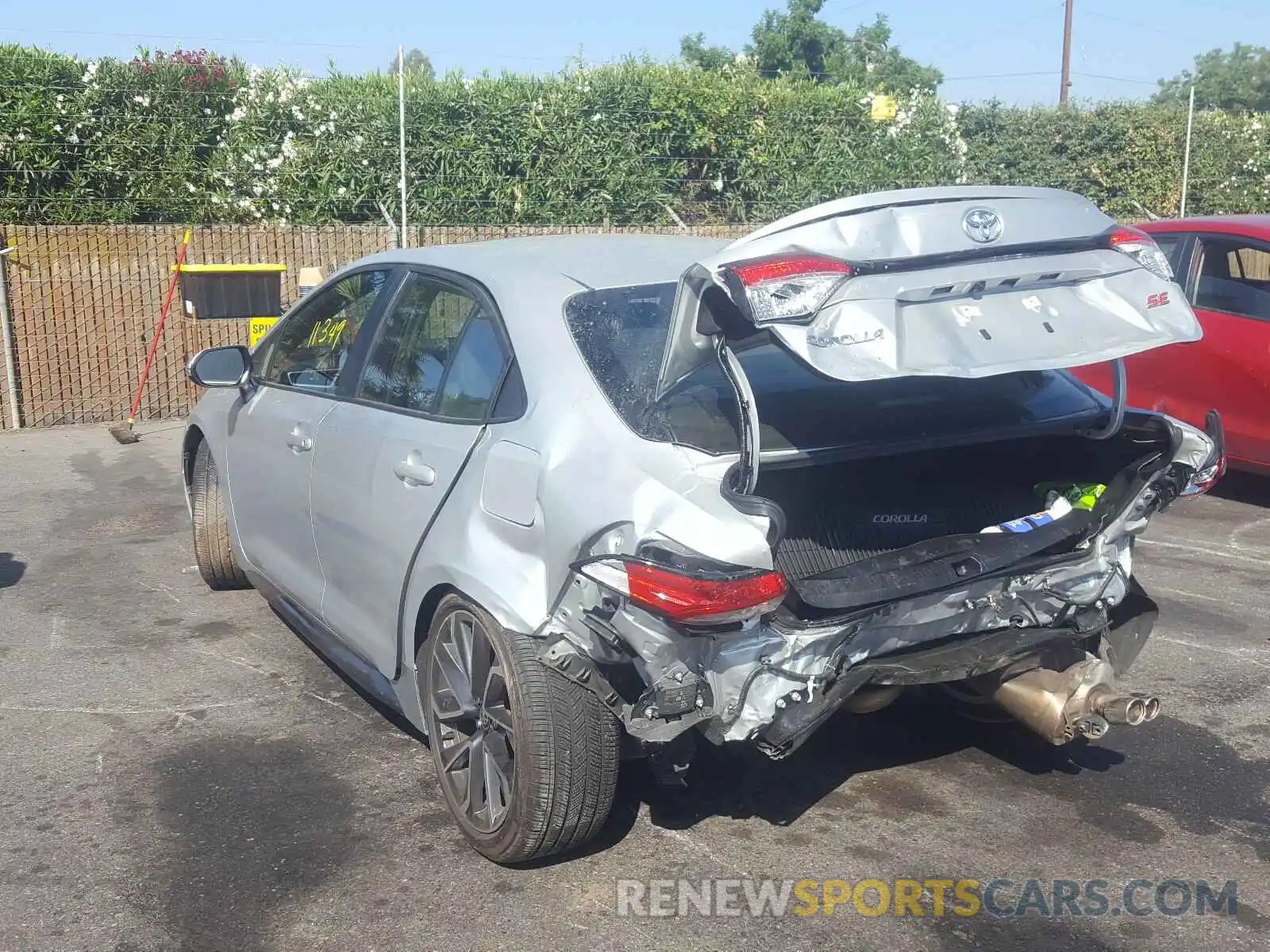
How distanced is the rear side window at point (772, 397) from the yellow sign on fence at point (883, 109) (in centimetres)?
1148

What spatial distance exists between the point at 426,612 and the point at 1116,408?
2133mm

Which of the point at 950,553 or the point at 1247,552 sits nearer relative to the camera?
the point at 950,553

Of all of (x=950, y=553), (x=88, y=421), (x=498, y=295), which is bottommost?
(x=88, y=421)

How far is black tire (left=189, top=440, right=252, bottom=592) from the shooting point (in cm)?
605

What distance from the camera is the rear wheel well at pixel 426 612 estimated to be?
149 inches

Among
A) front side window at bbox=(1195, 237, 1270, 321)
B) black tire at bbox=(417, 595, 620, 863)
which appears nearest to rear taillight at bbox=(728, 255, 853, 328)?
black tire at bbox=(417, 595, 620, 863)

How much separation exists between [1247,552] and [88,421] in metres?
9.04

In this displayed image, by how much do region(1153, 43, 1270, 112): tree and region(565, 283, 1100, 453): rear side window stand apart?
70.0 metres

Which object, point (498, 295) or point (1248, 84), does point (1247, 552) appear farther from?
→ point (1248, 84)

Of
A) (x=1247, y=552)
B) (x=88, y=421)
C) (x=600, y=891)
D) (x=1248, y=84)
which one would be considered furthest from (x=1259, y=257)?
(x=1248, y=84)

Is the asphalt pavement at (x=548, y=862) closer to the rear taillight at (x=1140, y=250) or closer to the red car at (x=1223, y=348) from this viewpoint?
the rear taillight at (x=1140, y=250)

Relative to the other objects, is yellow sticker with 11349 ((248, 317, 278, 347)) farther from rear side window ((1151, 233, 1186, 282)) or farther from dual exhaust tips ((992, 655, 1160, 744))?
dual exhaust tips ((992, 655, 1160, 744))

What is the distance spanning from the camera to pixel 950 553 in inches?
138

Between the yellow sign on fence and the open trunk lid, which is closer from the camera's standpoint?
the open trunk lid
